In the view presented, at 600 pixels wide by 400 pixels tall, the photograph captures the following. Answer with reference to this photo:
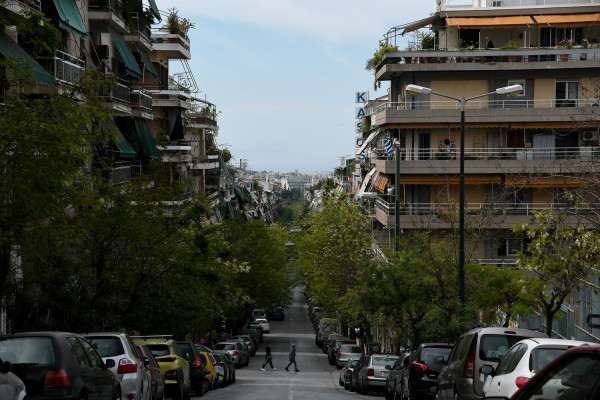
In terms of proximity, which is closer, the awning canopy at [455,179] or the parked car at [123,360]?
the parked car at [123,360]

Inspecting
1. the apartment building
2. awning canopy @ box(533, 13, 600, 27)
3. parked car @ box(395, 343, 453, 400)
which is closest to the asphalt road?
parked car @ box(395, 343, 453, 400)

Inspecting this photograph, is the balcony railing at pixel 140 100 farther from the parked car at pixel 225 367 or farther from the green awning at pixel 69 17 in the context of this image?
the parked car at pixel 225 367

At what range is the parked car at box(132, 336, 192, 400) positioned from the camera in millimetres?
22906

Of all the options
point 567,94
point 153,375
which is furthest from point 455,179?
point 153,375

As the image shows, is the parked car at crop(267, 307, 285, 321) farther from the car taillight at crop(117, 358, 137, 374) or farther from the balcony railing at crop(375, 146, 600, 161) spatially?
the car taillight at crop(117, 358, 137, 374)

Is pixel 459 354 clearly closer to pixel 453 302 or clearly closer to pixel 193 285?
pixel 453 302

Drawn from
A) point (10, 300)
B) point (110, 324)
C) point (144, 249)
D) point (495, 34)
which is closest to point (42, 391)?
point (10, 300)

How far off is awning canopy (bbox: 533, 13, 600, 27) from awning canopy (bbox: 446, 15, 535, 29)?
0.63m

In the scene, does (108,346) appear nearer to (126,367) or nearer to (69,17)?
(126,367)

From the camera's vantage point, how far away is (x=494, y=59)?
48.9 m

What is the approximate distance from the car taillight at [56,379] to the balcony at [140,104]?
92.0 feet

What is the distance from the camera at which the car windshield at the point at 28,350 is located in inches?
508

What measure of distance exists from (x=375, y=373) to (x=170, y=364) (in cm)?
947

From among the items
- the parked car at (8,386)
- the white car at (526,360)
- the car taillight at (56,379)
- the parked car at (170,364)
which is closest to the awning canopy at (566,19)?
the parked car at (170,364)
